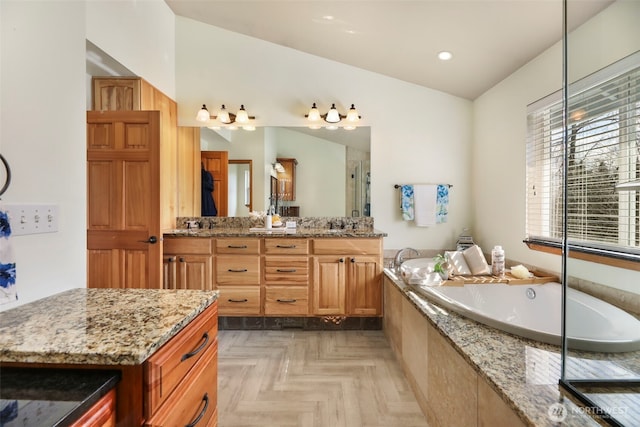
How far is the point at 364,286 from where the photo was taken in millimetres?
2646

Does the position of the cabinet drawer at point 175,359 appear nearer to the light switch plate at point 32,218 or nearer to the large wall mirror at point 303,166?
the light switch plate at point 32,218

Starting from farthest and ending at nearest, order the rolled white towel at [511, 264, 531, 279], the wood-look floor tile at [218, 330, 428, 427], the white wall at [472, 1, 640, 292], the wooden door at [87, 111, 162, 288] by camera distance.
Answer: the wooden door at [87, 111, 162, 288], the rolled white towel at [511, 264, 531, 279], the wood-look floor tile at [218, 330, 428, 427], the white wall at [472, 1, 640, 292]

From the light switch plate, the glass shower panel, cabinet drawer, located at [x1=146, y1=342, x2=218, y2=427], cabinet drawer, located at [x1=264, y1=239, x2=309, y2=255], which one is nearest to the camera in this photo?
cabinet drawer, located at [x1=146, y1=342, x2=218, y2=427]

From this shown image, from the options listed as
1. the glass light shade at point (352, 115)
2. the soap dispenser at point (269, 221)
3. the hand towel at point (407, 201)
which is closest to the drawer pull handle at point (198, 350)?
the soap dispenser at point (269, 221)

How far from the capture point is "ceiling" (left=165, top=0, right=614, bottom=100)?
1.93 meters

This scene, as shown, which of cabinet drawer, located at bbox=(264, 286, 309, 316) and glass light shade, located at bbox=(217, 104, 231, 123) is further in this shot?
glass light shade, located at bbox=(217, 104, 231, 123)

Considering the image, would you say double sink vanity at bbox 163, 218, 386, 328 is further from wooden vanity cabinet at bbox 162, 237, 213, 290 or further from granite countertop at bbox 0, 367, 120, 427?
granite countertop at bbox 0, 367, 120, 427

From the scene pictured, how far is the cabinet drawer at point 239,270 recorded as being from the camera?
2.64 metres

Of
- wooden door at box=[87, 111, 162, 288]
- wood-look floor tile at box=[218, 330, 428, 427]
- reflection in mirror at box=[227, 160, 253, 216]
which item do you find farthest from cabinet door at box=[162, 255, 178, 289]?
reflection in mirror at box=[227, 160, 253, 216]

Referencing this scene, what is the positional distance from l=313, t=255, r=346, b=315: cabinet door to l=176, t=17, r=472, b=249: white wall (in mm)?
767

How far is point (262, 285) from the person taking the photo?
264cm

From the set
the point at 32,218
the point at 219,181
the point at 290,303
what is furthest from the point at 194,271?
the point at 32,218

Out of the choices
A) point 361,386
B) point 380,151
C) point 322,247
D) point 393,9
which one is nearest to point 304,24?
point 393,9

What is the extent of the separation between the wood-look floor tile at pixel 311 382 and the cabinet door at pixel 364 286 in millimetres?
230
